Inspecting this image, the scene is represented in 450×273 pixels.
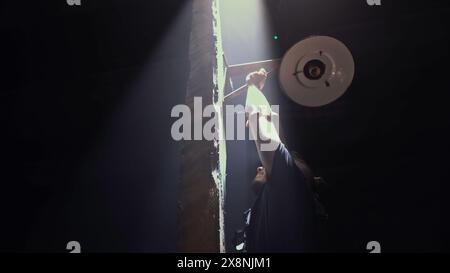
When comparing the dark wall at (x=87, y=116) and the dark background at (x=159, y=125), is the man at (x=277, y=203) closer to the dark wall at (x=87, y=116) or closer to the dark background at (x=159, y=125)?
the dark background at (x=159, y=125)

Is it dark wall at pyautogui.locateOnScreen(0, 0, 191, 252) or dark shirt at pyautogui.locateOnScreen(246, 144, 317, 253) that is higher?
dark wall at pyautogui.locateOnScreen(0, 0, 191, 252)

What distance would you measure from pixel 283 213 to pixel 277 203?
59mm

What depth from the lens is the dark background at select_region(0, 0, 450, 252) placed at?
2.54m

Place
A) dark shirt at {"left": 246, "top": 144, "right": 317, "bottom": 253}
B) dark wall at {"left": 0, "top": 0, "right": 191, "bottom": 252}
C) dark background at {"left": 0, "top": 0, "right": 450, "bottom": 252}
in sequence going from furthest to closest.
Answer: dark wall at {"left": 0, "top": 0, "right": 191, "bottom": 252} < dark background at {"left": 0, "top": 0, "right": 450, "bottom": 252} < dark shirt at {"left": 246, "top": 144, "right": 317, "bottom": 253}

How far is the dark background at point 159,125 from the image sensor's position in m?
2.54

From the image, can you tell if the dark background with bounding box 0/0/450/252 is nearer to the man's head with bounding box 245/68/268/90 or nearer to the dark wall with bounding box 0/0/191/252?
the dark wall with bounding box 0/0/191/252

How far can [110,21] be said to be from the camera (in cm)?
304

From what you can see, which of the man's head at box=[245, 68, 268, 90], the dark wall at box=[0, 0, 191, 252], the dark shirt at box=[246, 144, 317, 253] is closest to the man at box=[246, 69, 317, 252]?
the dark shirt at box=[246, 144, 317, 253]

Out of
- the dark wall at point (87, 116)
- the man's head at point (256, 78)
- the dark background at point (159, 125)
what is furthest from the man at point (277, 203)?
the dark wall at point (87, 116)
